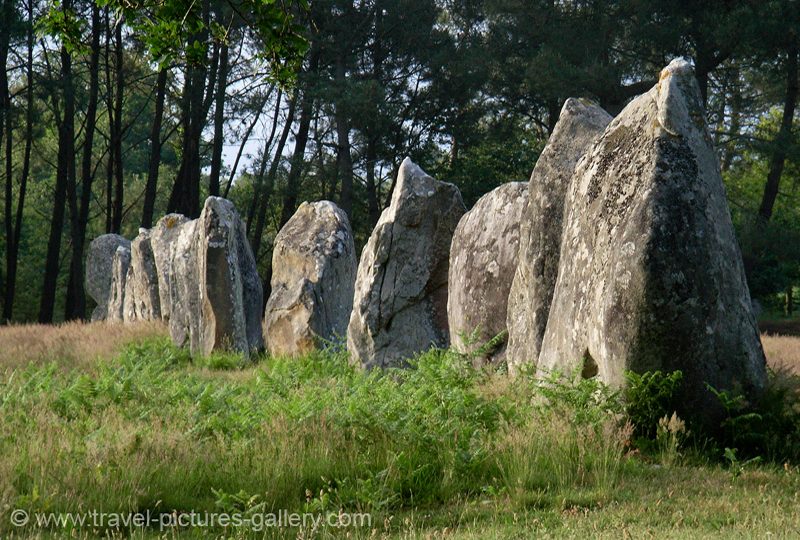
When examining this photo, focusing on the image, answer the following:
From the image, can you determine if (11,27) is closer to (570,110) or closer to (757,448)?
(570,110)

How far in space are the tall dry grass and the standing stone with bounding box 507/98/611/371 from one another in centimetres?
789

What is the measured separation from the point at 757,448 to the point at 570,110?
4.50 meters

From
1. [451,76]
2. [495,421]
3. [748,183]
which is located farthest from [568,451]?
[748,183]

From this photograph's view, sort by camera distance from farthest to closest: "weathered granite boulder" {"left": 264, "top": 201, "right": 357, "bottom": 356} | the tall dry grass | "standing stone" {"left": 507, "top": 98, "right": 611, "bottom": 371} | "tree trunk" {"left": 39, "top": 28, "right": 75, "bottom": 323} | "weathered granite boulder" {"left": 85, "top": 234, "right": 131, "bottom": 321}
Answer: "weathered granite boulder" {"left": 85, "top": 234, "right": 131, "bottom": 321} → "tree trunk" {"left": 39, "top": 28, "right": 75, "bottom": 323} → the tall dry grass → "weathered granite boulder" {"left": 264, "top": 201, "right": 357, "bottom": 356} → "standing stone" {"left": 507, "top": 98, "right": 611, "bottom": 371}

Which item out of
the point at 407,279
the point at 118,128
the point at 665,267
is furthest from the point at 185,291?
the point at 118,128

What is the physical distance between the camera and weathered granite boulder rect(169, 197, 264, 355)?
15.9m

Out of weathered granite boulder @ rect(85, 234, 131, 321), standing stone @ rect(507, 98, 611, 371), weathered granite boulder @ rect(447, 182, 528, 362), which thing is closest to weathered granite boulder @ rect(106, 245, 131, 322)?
weathered granite boulder @ rect(85, 234, 131, 321)

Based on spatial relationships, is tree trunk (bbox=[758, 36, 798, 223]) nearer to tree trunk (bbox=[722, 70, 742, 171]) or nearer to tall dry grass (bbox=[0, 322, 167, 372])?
tree trunk (bbox=[722, 70, 742, 171])

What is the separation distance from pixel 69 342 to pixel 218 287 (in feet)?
12.5

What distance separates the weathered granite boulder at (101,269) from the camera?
28.2 meters

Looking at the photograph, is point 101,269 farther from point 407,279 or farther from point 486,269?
point 486,269

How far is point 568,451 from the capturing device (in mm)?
6855

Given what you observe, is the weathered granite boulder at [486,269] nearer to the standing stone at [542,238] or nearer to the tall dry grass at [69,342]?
the standing stone at [542,238]

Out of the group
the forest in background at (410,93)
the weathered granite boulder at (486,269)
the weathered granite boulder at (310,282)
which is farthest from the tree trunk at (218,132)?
the weathered granite boulder at (486,269)
